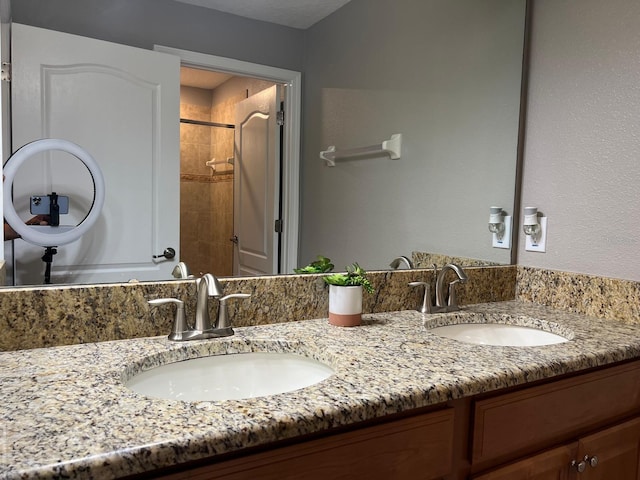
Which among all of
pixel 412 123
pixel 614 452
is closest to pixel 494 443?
pixel 614 452

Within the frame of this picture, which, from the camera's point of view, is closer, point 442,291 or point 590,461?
point 590,461

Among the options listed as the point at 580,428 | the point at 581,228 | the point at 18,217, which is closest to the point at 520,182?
the point at 581,228

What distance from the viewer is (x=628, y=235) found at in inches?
56.2

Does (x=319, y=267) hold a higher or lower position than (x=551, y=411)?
higher

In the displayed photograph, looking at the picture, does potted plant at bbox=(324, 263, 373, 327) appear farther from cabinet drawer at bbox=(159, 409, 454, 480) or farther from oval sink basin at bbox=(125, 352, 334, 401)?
cabinet drawer at bbox=(159, 409, 454, 480)

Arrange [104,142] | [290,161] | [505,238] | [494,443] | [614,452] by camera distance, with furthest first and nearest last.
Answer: [505,238] < [290,161] < [614,452] < [104,142] < [494,443]

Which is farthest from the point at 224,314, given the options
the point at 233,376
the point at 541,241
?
the point at 541,241

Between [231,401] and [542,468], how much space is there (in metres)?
0.77

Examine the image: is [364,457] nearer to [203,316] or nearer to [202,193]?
[203,316]

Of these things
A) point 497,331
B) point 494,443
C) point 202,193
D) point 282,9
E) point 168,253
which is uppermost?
point 282,9

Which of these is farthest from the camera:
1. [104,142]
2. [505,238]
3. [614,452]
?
[505,238]

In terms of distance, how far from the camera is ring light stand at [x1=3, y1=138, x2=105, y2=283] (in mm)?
1020

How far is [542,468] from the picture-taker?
107cm

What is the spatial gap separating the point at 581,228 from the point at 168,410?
1403 millimetres
